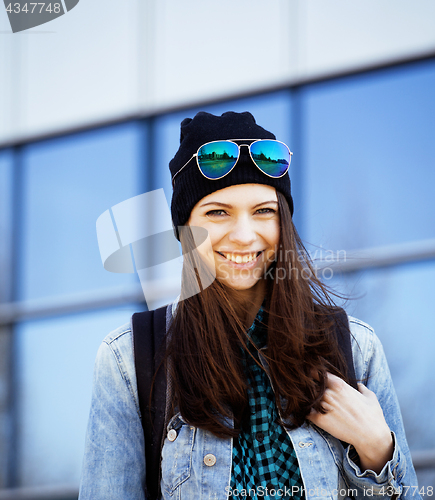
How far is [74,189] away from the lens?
13.8 feet

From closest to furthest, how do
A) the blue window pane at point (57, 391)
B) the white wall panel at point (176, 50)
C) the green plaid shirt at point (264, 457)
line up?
the green plaid shirt at point (264, 457) → the white wall panel at point (176, 50) → the blue window pane at point (57, 391)

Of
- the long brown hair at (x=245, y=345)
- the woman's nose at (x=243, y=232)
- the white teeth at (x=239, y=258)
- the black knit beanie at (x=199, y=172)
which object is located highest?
the black knit beanie at (x=199, y=172)

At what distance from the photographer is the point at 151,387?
167 cm

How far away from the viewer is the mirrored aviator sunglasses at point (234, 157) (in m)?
1.80

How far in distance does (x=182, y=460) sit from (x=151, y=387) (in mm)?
245

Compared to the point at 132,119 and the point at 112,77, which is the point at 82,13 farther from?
the point at 132,119

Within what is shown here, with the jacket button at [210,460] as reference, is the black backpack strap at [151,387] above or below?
above

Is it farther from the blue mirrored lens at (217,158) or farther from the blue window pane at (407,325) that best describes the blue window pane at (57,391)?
the blue mirrored lens at (217,158)

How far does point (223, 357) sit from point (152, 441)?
1.16ft

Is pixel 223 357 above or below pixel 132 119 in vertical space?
below

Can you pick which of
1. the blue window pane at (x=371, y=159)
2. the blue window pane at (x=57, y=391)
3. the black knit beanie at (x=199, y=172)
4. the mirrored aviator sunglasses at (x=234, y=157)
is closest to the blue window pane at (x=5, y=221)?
the blue window pane at (x=57, y=391)

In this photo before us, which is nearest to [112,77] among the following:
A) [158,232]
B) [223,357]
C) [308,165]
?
[158,232]

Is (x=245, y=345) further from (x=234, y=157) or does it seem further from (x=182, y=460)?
(x=234, y=157)

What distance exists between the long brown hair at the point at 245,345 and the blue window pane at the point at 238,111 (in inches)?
76.7
